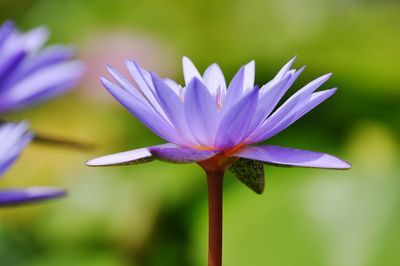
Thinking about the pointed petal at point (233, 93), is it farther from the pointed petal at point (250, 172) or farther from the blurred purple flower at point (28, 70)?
the blurred purple flower at point (28, 70)

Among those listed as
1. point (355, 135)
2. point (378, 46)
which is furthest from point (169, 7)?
point (355, 135)

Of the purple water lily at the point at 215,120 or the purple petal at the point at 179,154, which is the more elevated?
the purple water lily at the point at 215,120

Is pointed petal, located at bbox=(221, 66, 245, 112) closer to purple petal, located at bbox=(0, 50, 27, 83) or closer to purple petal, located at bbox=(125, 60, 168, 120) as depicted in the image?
purple petal, located at bbox=(125, 60, 168, 120)

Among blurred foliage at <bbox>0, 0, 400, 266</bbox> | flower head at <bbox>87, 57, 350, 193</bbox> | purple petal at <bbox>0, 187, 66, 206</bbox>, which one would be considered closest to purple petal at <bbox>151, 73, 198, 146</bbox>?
flower head at <bbox>87, 57, 350, 193</bbox>

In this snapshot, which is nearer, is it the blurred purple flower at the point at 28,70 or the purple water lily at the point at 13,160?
the purple water lily at the point at 13,160

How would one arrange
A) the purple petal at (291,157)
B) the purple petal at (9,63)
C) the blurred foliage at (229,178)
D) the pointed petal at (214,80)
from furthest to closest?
the blurred foliage at (229,178)
the purple petal at (9,63)
the pointed petal at (214,80)
the purple petal at (291,157)

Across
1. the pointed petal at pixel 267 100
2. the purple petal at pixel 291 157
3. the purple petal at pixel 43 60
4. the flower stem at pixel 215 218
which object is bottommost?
the flower stem at pixel 215 218

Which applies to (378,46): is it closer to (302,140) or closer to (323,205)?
(302,140)

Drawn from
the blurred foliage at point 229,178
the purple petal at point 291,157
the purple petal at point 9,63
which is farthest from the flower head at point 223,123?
the blurred foliage at point 229,178
